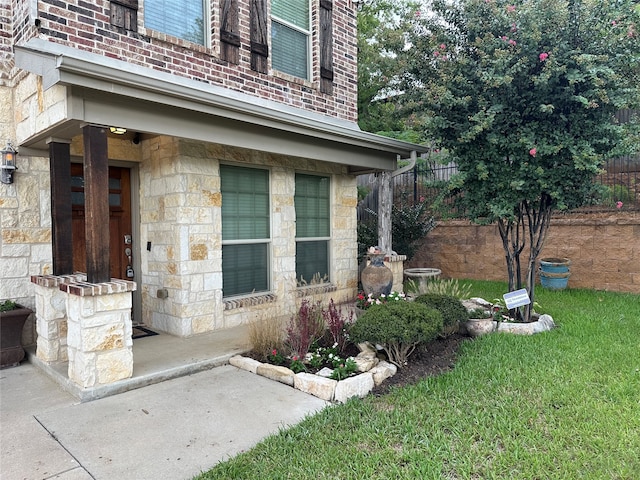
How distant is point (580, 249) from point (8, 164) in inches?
353

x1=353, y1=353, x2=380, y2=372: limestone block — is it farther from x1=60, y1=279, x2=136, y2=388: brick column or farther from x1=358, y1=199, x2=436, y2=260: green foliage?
x1=358, y1=199, x2=436, y2=260: green foliage

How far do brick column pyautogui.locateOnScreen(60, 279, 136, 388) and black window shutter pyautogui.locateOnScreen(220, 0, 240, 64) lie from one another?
3.36m

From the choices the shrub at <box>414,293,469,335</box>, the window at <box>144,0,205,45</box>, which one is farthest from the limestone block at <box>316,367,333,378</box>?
the window at <box>144,0,205,45</box>

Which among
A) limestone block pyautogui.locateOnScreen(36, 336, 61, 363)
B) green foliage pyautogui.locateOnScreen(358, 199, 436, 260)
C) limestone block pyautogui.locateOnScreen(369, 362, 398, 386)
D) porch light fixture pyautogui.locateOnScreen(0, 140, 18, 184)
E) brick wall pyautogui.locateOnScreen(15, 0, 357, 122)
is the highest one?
brick wall pyautogui.locateOnScreen(15, 0, 357, 122)

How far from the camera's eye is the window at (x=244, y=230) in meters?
5.61

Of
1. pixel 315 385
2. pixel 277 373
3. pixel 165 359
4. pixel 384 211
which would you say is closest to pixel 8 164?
pixel 165 359

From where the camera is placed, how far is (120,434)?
9.63 ft

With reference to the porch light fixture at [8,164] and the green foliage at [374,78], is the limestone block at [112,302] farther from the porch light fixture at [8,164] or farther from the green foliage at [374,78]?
the green foliage at [374,78]

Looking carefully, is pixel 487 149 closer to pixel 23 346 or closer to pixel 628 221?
pixel 628 221

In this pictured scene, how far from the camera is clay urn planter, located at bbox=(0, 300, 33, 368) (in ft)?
13.9

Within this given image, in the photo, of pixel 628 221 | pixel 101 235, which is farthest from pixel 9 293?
pixel 628 221

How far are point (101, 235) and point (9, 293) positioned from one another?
176 cm

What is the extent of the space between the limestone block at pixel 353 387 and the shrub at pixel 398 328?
0.44 metres

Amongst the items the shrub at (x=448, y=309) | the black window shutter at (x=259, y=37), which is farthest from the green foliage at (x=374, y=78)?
the shrub at (x=448, y=309)
